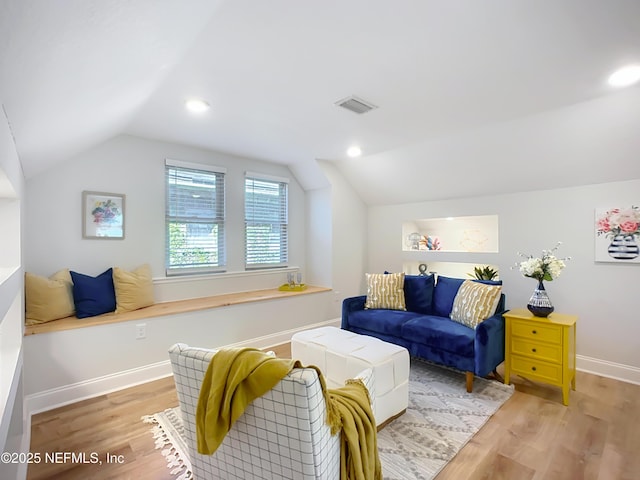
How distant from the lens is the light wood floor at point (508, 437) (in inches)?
71.2

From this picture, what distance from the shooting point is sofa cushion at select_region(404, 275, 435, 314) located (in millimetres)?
3572

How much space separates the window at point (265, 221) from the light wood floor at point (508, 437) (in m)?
2.08

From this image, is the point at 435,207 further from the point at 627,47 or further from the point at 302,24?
the point at 302,24

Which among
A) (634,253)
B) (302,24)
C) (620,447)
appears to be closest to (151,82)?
(302,24)

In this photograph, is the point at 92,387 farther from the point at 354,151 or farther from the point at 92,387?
the point at 354,151

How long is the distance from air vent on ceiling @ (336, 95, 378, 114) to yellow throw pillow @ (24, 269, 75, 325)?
2856 millimetres

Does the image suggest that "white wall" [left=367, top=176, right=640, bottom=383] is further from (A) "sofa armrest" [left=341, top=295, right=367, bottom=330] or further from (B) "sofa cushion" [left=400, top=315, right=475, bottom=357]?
(A) "sofa armrest" [left=341, top=295, right=367, bottom=330]

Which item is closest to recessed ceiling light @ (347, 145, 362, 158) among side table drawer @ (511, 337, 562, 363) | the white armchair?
side table drawer @ (511, 337, 562, 363)

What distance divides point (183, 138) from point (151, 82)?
1494 millimetres

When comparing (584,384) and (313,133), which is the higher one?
(313,133)

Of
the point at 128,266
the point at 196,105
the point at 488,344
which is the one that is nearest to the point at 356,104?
the point at 196,105

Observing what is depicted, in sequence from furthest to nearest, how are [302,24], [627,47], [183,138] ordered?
[183,138] < [627,47] < [302,24]

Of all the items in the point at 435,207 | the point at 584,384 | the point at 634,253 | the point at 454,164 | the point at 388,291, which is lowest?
the point at 584,384

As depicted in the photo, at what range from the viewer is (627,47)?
176cm
